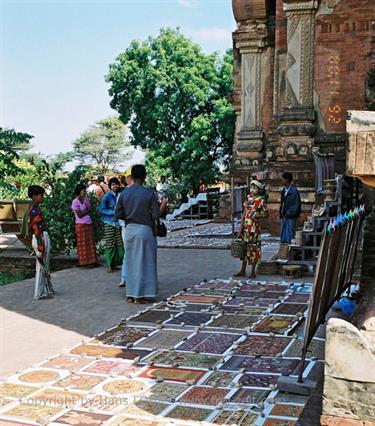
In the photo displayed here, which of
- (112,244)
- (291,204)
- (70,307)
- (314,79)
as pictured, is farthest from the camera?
(314,79)

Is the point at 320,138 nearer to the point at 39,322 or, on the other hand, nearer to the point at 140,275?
the point at 140,275

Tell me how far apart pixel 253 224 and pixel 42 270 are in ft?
10.1

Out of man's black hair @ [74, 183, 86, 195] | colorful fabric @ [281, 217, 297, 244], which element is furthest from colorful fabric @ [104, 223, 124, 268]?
colorful fabric @ [281, 217, 297, 244]

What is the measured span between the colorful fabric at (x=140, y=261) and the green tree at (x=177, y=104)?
2223cm

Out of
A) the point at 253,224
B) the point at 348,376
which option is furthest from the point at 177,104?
the point at 348,376

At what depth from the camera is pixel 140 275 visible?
7414 mm

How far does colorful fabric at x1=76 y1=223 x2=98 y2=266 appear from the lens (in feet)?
33.7

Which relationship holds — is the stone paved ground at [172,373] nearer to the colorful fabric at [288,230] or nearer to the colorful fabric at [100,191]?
the colorful fabric at [288,230]

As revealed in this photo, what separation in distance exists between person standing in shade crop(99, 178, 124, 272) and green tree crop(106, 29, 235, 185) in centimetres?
1999

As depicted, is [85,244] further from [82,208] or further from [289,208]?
[289,208]

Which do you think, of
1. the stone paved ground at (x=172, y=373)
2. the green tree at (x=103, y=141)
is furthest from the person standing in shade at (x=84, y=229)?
the green tree at (x=103, y=141)

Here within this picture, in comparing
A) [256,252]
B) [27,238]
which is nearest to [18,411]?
[27,238]

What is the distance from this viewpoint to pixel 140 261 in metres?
7.45

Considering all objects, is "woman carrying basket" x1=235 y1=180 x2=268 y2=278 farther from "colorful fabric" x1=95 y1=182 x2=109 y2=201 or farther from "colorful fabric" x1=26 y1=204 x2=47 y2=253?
"colorful fabric" x1=95 y1=182 x2=109 y2=201
